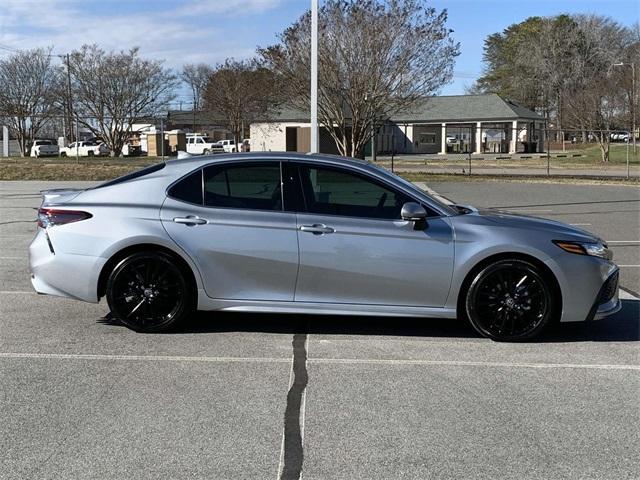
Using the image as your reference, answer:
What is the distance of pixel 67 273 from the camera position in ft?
19.5

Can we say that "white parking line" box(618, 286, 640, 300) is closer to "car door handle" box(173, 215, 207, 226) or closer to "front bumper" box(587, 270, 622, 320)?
"front bumper" box(587, 270, 622, 320)

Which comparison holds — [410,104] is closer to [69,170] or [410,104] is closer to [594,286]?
[69,170]

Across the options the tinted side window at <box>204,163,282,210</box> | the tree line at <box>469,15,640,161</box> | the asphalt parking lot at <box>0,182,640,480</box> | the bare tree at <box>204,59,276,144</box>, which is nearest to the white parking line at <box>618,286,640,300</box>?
the asphalt parking lot at <box>0,182,640,480</box>

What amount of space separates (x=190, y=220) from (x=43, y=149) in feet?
182

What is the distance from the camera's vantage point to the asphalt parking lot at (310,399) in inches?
143

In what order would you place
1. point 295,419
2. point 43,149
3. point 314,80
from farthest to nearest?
1. point 43,149
2. point 314,80
3. point 295,419

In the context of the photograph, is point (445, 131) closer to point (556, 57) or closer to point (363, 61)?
point (556, 57)

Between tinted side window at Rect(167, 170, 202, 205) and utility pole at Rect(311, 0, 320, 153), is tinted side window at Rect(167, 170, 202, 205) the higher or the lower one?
the lower one

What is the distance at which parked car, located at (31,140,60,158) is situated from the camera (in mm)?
A: 55812

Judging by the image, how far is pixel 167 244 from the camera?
5801 mm

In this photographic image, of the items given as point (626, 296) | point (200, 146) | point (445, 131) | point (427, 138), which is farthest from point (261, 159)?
point (427, 138)

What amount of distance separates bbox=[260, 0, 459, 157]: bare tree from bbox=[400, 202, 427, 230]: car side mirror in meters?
20.4

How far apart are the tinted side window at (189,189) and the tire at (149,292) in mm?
531

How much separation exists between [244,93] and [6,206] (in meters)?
33.8
